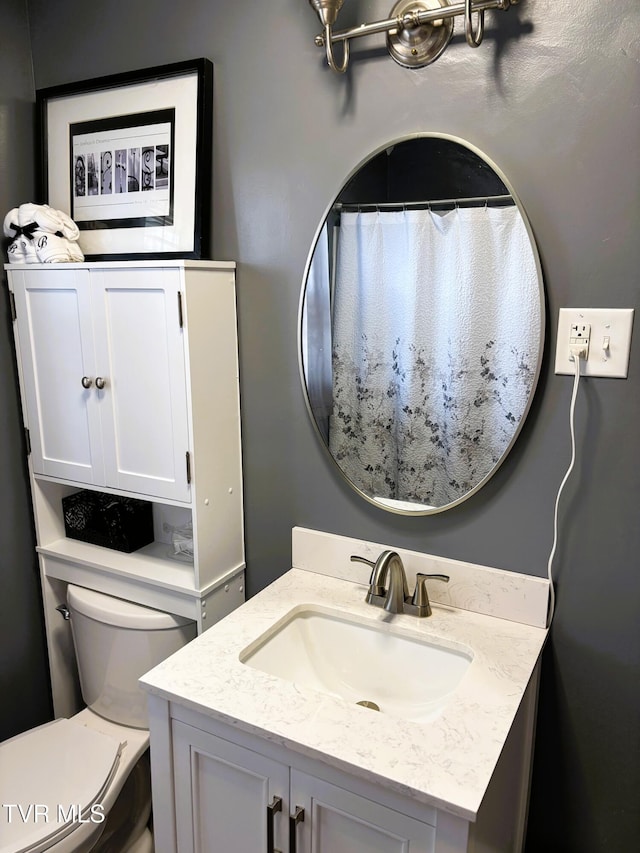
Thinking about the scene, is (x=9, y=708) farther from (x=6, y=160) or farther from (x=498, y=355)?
(x=498, y=355)

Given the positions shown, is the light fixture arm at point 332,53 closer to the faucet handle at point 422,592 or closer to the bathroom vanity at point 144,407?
the bathroom vanity at point 144,407

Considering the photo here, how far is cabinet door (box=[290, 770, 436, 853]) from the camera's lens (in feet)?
3.12

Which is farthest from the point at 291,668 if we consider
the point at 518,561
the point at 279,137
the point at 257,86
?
the point at 257,86

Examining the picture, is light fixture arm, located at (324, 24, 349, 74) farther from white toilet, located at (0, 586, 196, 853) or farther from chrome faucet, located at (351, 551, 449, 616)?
white toilet, located at (0, 586, 196, 853)

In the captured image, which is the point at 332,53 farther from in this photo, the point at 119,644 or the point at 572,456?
the point at 119,644

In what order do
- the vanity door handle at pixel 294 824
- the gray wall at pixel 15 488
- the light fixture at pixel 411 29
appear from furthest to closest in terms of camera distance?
the gray wall at pixel 15 488 → the light fixture at pixel 411 29 → the vanity door handle at pixel 294 824

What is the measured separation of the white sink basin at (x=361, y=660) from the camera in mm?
1265

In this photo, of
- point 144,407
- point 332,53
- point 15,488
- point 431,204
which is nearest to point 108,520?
Result: point 15,488

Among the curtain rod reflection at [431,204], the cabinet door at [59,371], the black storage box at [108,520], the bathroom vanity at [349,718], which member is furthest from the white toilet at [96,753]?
the curtain rod reflection at [431,204]

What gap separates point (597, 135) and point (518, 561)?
81 cm

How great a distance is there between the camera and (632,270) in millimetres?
1126

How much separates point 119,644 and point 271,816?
684 mm

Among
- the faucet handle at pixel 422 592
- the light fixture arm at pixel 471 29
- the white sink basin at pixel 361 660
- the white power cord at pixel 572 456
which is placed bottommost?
the white sink basin at pixel 361 660

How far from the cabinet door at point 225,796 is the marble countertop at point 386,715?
0.09 metres
